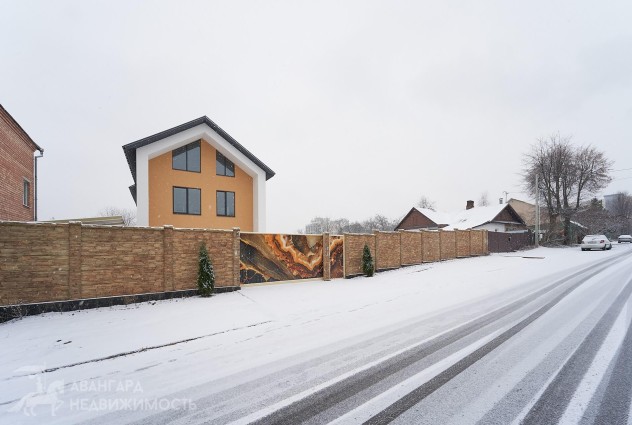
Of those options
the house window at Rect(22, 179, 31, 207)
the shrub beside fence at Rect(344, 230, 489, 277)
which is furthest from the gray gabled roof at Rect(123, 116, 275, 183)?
the shrub beside fence at Rect(344, 230, 489, 277)

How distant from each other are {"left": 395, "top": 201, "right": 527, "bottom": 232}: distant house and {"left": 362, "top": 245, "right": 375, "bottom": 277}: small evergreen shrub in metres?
21.8

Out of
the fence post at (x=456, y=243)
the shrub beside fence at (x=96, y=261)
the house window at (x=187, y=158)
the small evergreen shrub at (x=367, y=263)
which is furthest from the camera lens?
the fence post at (x=456, y=243)

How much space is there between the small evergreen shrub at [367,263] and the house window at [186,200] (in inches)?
→ 385

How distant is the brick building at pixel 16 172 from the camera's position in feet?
39.5

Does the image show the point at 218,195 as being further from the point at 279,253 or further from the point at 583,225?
the point at 583,225

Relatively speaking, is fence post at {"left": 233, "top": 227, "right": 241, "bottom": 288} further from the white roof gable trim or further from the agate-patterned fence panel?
the white roof gable trim

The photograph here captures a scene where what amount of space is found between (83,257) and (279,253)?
6.27 meters

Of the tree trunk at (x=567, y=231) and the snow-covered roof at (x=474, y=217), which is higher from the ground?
the snow-covered roof at (x=474, y=217)

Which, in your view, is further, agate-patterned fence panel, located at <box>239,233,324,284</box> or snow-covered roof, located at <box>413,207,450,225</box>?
snow-covered roof, located at <box>413,207,450,225</box>

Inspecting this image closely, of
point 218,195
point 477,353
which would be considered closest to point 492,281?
point 477,353

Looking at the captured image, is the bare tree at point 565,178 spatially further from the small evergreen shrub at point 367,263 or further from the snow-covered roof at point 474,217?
the small evergreen shrub at point 367,263

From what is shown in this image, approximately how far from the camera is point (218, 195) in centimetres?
1820

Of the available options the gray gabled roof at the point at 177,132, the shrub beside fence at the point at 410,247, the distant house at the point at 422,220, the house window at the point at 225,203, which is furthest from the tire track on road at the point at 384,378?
the distant house at the point at 422,220

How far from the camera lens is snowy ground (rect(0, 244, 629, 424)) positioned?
145 inches
